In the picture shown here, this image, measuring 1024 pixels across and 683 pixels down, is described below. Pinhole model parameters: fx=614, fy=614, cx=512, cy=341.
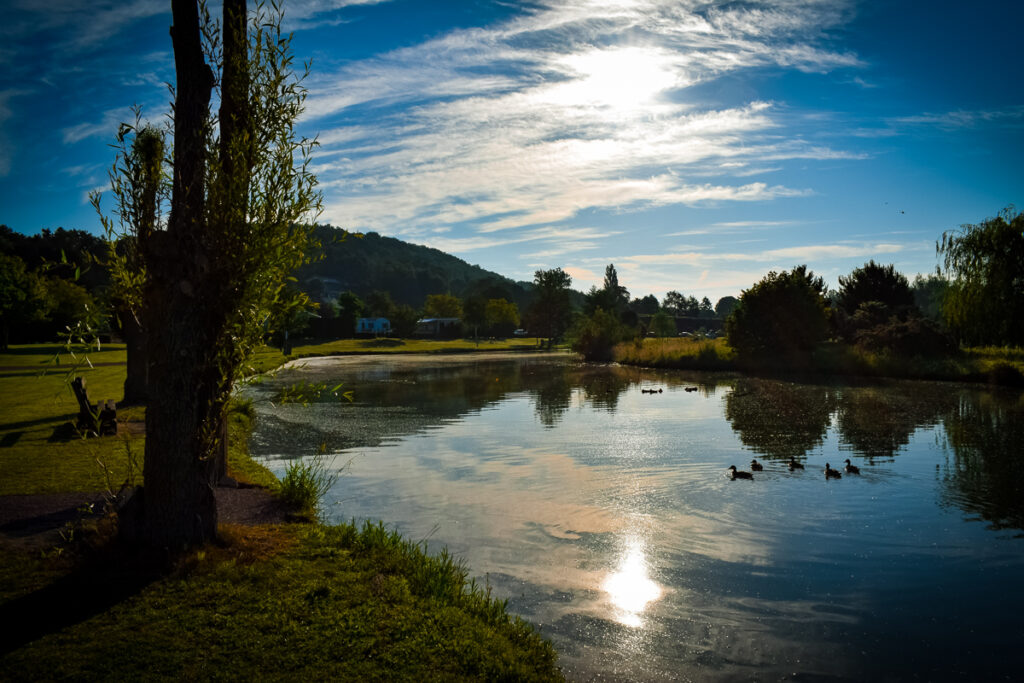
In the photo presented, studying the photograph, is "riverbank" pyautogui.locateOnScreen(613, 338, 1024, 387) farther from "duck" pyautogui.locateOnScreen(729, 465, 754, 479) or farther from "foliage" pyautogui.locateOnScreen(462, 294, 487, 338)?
"foliage" pyautogui.locateOnScreen(462, 294, 487, 338)

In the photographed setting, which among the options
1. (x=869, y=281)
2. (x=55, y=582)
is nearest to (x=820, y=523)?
(x=55, y=582)

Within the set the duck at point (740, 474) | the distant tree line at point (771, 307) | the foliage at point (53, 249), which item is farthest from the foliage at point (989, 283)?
the foliage at point (53, 249)

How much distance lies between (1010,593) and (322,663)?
9600 millimetres

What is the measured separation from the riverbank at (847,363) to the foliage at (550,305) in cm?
4368

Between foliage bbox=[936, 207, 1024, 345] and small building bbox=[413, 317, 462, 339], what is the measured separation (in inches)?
3396

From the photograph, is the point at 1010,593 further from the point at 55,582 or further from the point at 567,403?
the point at 567,403

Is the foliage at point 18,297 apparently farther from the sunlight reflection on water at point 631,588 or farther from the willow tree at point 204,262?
the sunlight reflection on water at point 631,588

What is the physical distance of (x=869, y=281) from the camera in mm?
64312

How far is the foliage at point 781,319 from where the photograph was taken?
160 ft

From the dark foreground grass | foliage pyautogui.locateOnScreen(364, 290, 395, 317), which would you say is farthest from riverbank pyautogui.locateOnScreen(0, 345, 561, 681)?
foliage pyautogui.locateOnScreen(364, 290, 395, 317)

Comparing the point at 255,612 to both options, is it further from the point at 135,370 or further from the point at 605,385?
the point at 605,385

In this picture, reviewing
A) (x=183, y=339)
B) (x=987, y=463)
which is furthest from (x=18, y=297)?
(x=987, y=463)

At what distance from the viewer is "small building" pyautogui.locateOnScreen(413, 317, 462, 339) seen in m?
116

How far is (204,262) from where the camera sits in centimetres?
787
